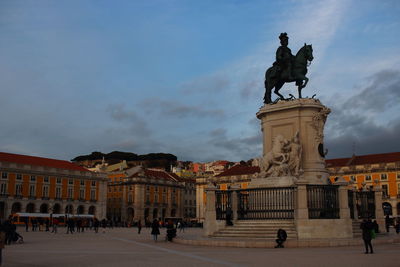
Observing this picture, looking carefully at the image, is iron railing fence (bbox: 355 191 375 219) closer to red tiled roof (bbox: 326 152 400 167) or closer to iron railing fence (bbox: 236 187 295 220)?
iron railing fence (bbox: 236 187 295 220)

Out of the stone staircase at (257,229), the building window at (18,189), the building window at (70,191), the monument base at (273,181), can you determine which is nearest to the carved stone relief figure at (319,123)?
the monument base at (273,181)

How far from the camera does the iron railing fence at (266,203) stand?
65.6ft

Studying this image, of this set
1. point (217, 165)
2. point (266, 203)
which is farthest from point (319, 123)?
point (217, 165)

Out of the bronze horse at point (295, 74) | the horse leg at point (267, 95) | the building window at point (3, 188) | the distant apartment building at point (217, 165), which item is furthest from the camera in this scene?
the distant apartment building at point (217, 165)

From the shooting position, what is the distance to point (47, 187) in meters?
75.5

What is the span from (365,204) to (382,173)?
52.5m

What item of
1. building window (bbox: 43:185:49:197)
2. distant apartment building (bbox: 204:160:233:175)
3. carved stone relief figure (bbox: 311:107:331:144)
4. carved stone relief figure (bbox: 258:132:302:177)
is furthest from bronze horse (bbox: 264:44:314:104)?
distant apartment building (bbox: 204:160:233:175)

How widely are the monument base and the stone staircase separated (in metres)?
1.88

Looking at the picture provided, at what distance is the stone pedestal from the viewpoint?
70.6 feet

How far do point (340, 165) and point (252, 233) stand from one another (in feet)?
207

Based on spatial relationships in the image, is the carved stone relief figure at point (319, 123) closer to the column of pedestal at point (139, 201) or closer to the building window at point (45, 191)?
the building window at point (45, 191)

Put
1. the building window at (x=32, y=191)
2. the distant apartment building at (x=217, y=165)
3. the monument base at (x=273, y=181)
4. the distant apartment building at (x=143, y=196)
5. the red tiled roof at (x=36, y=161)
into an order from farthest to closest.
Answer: the distant apartment building at (x=217, y=165) < the distant apartment building at (x=143, y=196) < the red tiled roof at (x=36, y=161) < the building window at (x=32, y=191) < the monument base at (x=273, y=181)

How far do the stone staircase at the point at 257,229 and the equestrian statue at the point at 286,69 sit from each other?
634cm

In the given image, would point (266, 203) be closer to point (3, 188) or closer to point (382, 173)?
point (382, 173)
